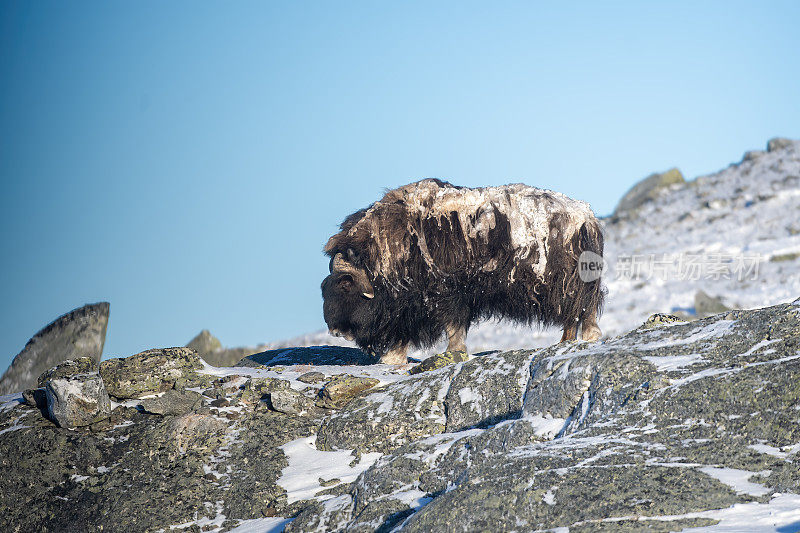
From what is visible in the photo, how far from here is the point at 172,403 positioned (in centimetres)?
885

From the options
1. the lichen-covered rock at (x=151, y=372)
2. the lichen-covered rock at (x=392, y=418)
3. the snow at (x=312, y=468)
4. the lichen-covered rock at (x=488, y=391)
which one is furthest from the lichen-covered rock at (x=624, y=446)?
the lichen-covered rock at (x=151, y=372)

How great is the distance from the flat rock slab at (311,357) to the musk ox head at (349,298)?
77cm

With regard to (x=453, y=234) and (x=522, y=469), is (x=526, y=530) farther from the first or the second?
(x=453, y=234)

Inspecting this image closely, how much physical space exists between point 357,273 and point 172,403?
3.07m

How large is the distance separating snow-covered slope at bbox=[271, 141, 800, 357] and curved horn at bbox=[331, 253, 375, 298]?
12281mm

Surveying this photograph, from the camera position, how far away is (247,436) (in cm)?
827

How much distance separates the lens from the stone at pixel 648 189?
54969 mm

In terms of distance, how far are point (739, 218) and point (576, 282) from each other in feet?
128

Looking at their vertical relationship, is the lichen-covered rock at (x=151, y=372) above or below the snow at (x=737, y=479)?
above

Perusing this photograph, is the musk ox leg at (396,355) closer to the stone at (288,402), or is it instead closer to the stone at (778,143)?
the stone at (288,402)

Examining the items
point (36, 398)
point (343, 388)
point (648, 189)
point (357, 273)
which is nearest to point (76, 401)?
point (36, 398)

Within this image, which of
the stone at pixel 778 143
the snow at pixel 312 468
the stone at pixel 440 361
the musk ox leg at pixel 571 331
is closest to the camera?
the snow at pixel 312 468

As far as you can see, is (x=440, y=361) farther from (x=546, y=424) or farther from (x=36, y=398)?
(x=36, y=398)

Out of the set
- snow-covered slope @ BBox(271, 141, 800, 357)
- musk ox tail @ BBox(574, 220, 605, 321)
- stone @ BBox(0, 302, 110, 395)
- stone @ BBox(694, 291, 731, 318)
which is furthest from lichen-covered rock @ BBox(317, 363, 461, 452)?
stone @ BBox(694, 291, 731, 318)
